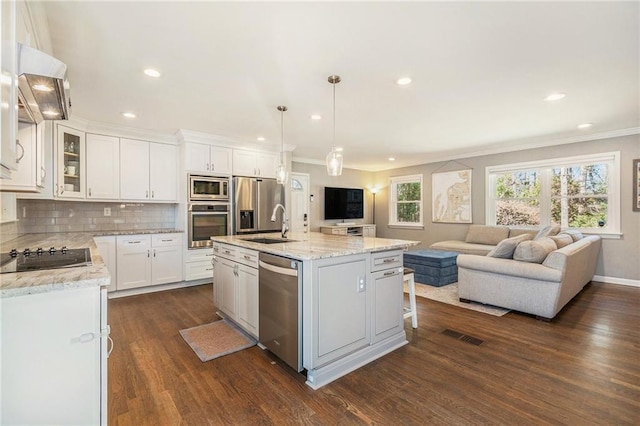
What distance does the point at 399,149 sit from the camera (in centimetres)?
602

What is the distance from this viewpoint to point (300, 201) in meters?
7.02

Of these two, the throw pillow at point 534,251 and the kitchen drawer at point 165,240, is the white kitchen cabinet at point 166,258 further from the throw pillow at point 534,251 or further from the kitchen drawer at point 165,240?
the throw pillow at point 534,251

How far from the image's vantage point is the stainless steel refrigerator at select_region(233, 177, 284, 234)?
5074 millimetres

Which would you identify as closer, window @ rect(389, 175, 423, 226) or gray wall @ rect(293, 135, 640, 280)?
gray wall @ rect(293, 135, 640, 280)

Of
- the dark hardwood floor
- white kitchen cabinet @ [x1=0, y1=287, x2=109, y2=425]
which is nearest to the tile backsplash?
the dark hardwood floor

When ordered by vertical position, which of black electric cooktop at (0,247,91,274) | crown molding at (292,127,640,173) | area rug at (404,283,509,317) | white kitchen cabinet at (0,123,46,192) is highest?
crown molding at (292,127,640,173)

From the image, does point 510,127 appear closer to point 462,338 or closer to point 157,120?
point 462,338

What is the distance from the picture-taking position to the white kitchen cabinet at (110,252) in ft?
13.3

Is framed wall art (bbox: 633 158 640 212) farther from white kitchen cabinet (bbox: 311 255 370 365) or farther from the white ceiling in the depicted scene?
white kitchen cabinet (bbox: 311 255 370 365)

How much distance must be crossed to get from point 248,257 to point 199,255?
247cm

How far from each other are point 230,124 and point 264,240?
6.44ft

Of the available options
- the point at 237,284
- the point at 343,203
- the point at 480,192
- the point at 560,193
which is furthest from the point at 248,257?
the point at 560,193

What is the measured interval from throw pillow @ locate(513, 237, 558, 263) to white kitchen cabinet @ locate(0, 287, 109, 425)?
392cm

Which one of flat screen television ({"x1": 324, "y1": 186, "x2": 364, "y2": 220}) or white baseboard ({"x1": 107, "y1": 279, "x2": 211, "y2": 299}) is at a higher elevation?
flat screen television ({"x1": 324, "y1": 186, "x2": 364, "y2": 220})
